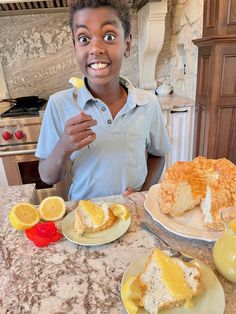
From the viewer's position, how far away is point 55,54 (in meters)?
1.97

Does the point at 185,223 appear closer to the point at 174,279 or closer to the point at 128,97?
the point at 174,279

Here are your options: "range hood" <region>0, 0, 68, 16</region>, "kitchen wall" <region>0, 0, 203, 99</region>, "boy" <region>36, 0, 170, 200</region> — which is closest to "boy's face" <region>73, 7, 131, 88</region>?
"boy" <region>36, 0, 170, 200</region>

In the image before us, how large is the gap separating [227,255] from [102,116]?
1.93 feet

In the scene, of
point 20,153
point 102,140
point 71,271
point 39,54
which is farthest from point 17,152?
point 71,271

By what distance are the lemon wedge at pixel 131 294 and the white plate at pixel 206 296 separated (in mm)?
14

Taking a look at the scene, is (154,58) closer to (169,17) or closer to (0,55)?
(169,17)

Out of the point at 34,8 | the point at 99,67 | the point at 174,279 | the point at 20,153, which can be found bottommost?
the point at 20,153

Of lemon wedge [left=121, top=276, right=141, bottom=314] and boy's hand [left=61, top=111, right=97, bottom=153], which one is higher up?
boy's hand [left=61, top=111, right=97, bottom=153]

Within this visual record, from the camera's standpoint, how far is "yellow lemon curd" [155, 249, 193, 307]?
386mm

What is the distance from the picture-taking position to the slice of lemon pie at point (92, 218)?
585 millimetres

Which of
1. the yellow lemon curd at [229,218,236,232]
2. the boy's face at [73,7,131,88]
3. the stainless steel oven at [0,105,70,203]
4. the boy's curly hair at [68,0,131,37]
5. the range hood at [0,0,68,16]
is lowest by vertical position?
the stainless steel oven at [0,105,70,203]

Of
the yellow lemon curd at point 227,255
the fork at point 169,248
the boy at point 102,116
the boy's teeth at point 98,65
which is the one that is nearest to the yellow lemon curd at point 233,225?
the yellow lemon curd at point 227,255

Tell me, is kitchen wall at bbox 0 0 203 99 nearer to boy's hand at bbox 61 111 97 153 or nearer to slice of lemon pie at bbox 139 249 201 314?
boy's hand at bbox 61 111 97 153

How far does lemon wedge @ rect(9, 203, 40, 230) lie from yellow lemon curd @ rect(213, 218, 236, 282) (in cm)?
44
